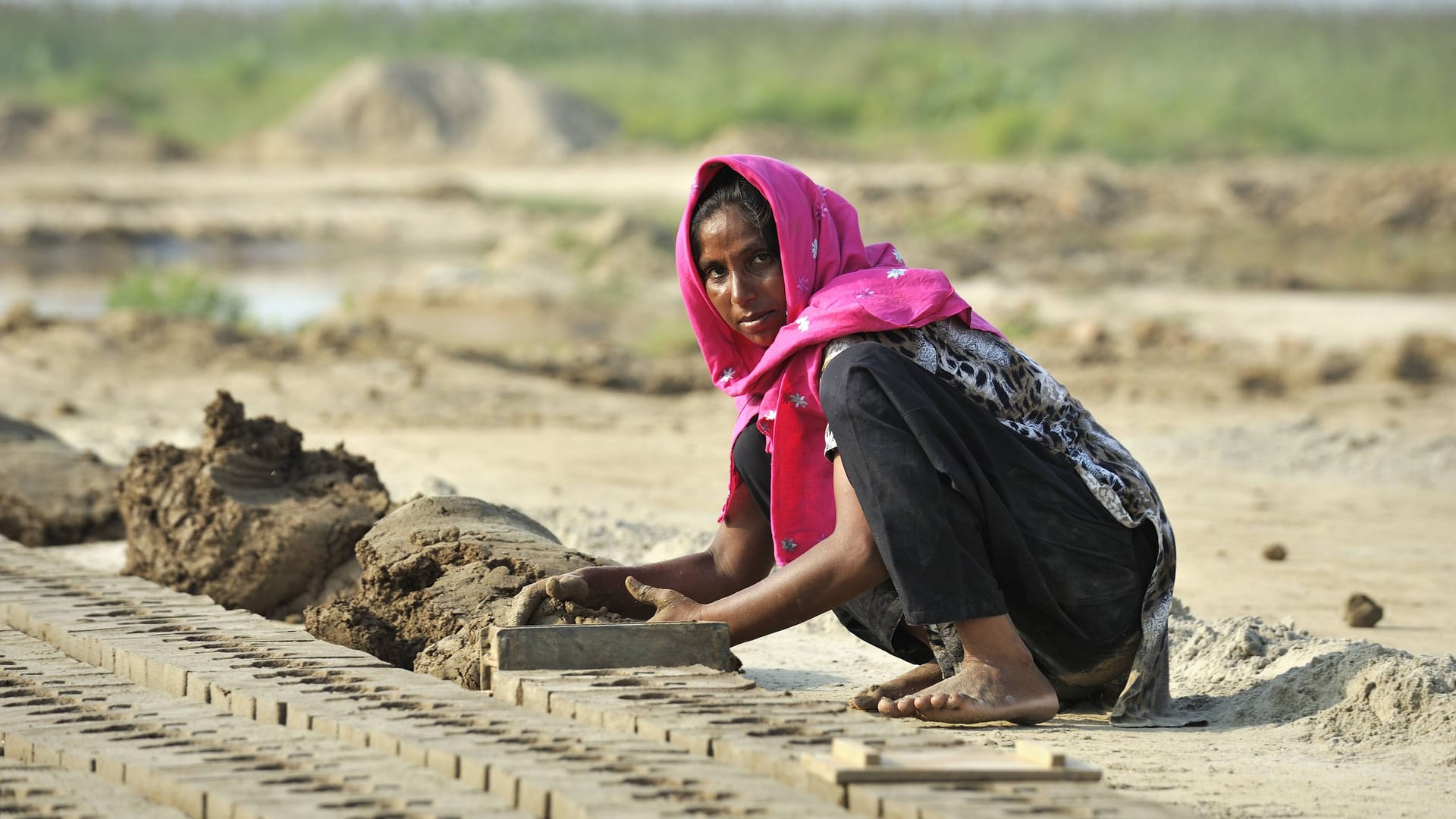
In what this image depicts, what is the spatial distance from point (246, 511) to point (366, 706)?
1.93 meters

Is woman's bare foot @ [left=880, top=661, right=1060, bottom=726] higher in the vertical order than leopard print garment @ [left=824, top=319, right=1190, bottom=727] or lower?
lower

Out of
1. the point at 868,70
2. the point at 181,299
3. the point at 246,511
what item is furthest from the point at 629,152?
the point at 246,511

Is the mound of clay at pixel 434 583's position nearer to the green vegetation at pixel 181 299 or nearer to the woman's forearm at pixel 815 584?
the woman's forearm at pixel 815 584

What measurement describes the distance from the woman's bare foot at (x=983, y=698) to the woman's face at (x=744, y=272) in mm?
837

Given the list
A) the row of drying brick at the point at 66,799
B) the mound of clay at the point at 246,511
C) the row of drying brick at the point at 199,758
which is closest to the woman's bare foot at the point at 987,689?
the row of drying brick at the point at 199,758

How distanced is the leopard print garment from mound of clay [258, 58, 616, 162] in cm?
3521

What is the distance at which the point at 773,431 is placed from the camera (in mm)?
3623

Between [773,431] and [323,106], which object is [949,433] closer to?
[773,431]

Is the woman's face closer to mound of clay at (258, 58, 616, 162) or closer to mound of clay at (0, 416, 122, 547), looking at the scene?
mound of clay at (0, 416, 122, 547)

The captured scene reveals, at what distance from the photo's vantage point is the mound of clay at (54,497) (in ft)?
20.0

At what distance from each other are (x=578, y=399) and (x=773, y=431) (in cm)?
642

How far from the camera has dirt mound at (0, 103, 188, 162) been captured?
3475 cm

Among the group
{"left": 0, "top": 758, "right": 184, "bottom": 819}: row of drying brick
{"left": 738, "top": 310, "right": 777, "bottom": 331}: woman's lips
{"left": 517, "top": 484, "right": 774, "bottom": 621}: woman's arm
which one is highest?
{"left": 738, "top": 310, "right": 777, "bottom": 331}: woman's lips

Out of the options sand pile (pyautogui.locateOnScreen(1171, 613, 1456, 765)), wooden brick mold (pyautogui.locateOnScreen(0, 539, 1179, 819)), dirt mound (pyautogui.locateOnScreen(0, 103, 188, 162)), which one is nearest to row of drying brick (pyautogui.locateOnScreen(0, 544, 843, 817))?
wooden brick mold (pyautogui.locateOnScreen(0, 539, 1179, 819))
